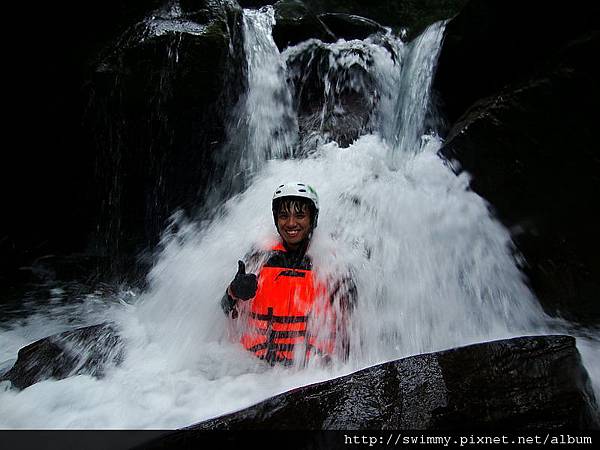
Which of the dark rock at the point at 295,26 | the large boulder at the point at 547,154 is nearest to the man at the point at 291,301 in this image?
the large boulder at the point at 547,154

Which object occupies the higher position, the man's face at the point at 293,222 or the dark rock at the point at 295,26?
the dark rock at the point at 295,26

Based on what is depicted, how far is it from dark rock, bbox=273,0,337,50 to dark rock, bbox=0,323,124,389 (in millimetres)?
7476

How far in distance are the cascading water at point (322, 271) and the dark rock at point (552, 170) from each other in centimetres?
28

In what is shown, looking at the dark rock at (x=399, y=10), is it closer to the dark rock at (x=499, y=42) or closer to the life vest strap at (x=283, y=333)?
the dark rock at (x=499, y=42)

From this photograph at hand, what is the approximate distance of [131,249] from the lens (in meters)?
6.73

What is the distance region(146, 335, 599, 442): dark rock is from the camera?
7.21 ft

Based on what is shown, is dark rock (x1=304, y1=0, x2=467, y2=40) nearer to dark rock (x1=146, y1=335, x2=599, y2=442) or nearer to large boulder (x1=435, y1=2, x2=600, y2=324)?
large boulder (x1=435, y1=2, x2=600, y2=324)

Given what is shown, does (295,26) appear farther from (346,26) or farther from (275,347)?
(275,347)

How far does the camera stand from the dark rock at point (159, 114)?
18.5 feet

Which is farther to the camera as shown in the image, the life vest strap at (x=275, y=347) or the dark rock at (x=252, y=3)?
the dark rock at (x=252, y=3)


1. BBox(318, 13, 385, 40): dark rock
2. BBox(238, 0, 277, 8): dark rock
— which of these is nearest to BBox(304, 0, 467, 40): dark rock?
BBox(238, 0, 277, 8): dark rock

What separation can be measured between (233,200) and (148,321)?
253 cm

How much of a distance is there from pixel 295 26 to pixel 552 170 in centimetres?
714

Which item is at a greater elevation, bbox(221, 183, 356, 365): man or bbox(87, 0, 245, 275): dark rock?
bbox(87, 0, 245, 275): dark rock
